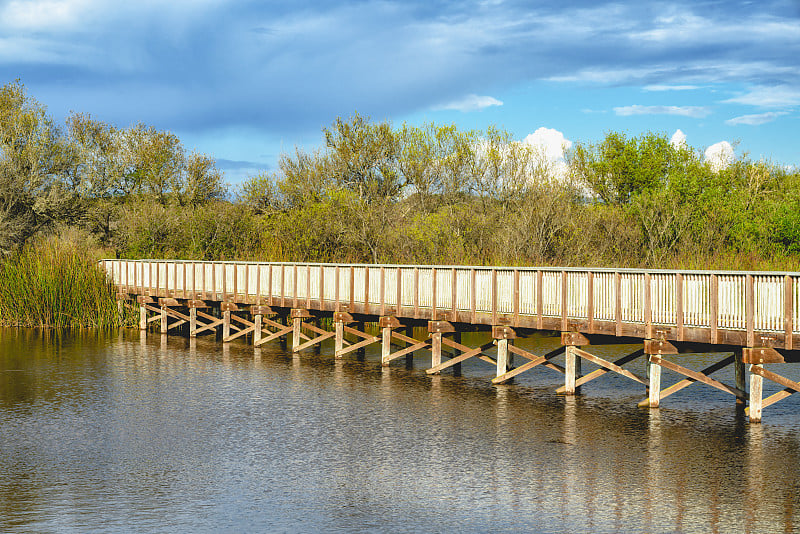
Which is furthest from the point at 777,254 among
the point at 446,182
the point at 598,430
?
the point at 598,430

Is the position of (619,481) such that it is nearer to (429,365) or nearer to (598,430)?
(598,430)

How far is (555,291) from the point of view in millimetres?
25812

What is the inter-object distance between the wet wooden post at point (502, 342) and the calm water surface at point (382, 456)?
2.37ft

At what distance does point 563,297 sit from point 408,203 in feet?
123

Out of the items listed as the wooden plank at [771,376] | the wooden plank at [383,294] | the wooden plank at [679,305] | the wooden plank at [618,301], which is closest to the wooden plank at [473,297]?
the wooden plank at [383,294]

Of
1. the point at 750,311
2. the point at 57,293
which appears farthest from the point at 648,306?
the point at 57,293

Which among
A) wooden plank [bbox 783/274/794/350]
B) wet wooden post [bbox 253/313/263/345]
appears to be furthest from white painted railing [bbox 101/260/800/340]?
wet wooden post [bbox 253/313/263/345]

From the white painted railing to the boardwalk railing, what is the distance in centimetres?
3

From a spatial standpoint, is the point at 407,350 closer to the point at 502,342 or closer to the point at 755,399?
the point at 502,342

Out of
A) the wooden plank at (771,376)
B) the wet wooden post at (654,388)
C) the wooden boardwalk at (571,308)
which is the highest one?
the wooden boardwalk at (571,308)

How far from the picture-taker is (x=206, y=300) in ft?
143

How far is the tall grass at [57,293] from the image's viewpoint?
4781cm

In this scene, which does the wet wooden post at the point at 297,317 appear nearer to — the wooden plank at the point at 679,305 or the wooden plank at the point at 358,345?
the wooden plank at the point at 358,345

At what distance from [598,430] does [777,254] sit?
103ft
